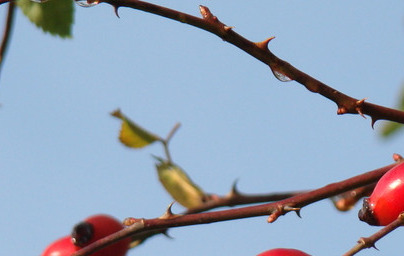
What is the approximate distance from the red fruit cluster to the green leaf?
0.60m

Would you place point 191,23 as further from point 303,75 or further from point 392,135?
point 392,135

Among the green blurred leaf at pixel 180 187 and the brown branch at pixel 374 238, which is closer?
the brown branch at pixel 374 238

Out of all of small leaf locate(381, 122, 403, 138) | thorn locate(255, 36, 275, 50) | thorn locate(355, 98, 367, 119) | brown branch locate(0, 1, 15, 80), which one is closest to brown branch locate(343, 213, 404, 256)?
thorn locate(355, 98, 367, 119)

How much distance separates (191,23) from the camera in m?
1.49

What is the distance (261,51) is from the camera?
1505 mm

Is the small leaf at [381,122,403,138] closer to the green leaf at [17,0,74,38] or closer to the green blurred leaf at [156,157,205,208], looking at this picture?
the green blurred leaf at [156,157,205,208]

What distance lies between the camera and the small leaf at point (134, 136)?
2744mm

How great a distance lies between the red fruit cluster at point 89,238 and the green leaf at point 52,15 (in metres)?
Answer: 0.60

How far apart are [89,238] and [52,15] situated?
70 centimetres

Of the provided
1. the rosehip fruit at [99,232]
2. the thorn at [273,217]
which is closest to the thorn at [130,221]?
the thorn at [273,217]

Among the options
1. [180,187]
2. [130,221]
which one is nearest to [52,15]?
[180,187]

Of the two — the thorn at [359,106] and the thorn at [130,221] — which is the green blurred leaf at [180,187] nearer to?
the thorn at [130,221]

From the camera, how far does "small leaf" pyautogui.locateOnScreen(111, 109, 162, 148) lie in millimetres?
2744

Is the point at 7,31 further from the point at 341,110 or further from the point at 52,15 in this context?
the point at 341,110
